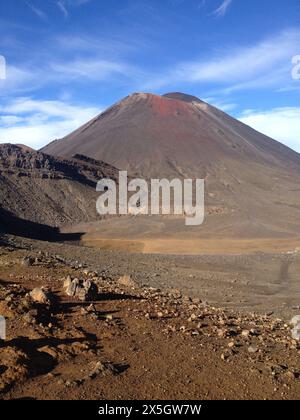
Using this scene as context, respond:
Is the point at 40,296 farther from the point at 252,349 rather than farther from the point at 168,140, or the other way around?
the point at 168,140

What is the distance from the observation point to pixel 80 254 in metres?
22.5

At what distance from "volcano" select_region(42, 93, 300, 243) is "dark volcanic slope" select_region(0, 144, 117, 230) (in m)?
6.68

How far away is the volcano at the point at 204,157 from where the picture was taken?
5122cm

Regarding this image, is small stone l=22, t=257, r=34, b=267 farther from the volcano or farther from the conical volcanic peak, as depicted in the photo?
the conical volcanic peak

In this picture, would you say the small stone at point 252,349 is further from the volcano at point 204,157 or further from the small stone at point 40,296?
the volcano at point 204,157

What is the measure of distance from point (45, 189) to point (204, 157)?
47.2 metres

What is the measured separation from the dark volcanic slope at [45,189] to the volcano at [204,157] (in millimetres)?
6675

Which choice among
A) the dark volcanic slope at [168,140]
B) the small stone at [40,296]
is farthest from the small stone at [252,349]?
the dark volcanic slope at [168,140]

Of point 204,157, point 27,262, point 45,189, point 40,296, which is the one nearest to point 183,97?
point 204,157

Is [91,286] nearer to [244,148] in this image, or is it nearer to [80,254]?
[80,254]

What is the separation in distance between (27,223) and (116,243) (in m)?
12.1

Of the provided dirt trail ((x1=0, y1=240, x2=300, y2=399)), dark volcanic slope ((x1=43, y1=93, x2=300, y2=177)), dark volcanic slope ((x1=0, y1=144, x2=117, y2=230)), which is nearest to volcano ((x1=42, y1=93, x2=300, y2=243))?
dark volcanic slope ((x1=43, y1=93, x2=300, y2=177))

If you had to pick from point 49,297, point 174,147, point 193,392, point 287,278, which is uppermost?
point 174,147

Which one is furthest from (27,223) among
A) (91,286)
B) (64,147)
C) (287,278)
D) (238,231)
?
(64,147)
